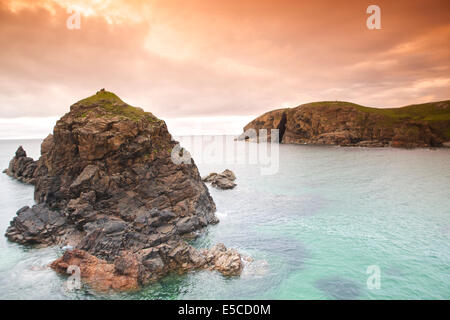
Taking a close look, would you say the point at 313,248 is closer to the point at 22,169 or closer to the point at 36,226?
the point at 36,226

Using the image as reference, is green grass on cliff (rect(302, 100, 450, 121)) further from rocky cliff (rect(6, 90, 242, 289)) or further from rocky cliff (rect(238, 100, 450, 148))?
rocky cliff (rect(6, 90, 242, 289))

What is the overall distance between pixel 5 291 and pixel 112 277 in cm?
891

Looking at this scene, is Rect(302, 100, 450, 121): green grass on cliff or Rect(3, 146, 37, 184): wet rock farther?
Rect(302, 100, 450, 121): green grass on cliff

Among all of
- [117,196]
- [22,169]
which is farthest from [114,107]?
[22,169]

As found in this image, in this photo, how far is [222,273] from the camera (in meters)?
23.3

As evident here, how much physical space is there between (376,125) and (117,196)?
174037mm

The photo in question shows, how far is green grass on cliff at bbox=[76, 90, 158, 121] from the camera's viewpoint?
36.9 m

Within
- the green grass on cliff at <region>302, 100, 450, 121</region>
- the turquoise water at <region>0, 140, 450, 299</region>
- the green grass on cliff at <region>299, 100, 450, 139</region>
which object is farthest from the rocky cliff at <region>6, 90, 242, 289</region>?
the green grass on cliff at <region>302, 100, 450, 121</region>

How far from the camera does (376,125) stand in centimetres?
16275

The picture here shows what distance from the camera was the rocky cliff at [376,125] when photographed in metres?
145

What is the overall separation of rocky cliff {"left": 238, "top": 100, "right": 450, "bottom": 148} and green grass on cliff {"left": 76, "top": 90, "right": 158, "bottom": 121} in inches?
5991
